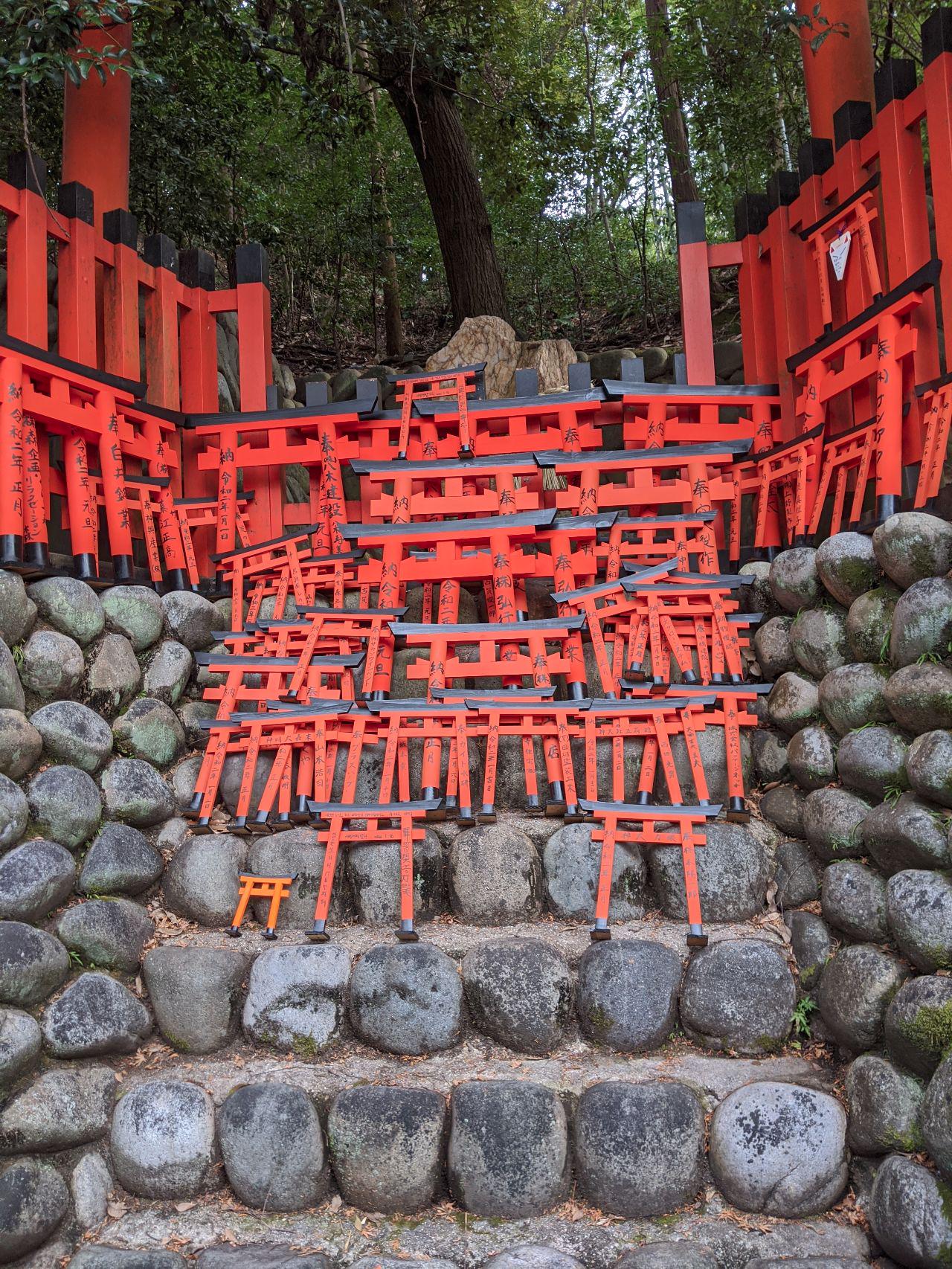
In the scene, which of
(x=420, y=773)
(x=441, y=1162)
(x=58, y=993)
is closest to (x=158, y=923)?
(x=58, y=993)

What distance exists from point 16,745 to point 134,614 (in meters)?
1.29

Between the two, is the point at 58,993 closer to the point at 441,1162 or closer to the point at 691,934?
the point at 441,1162

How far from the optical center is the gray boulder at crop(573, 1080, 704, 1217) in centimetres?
393

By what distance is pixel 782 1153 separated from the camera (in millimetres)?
3902

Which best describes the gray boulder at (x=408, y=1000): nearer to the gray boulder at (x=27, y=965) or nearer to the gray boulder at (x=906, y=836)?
the gray boulder at (x=27, y=965)

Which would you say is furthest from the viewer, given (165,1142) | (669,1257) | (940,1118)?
(165,1142)

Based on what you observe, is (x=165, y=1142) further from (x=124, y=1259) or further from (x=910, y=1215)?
(x=910, y=1215)

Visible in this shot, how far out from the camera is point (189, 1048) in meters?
4.55

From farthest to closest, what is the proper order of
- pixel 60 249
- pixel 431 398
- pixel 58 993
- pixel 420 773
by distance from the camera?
1. pixel 431 398
2. pixel 60 249
3. pixel 420 773
4. pixel 58 993

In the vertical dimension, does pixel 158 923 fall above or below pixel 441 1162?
above

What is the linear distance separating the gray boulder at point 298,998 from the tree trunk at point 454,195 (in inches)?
251

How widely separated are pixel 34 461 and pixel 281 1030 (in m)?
3.40

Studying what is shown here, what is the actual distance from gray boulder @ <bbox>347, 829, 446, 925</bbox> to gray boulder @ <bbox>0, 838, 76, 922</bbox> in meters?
1.32

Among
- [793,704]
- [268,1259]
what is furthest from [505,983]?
[793,704]
